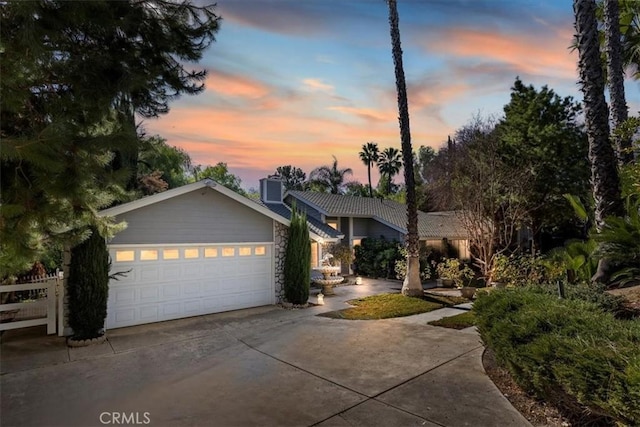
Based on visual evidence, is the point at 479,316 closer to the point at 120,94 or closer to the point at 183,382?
the point at 183,382

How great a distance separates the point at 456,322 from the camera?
8.82 metres

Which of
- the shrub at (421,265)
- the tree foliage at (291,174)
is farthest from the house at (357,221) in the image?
the tree foliage at (291,174)

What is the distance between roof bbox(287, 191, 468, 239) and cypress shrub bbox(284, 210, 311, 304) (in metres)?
7.66

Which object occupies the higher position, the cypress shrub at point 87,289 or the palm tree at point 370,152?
the palm tree at point 370,152

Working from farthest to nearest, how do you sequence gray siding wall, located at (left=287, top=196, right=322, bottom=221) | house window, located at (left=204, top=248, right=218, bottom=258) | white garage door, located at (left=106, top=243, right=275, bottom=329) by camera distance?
gray siding wall, located at (left=287, top=196, right=322, bottom=221) → house window, located at (left=204, top=248, right=218, bottom=258) → white garage door, located at (left=106, top=243, right=275, bottom=329)

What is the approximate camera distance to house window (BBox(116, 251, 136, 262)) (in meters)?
8.57

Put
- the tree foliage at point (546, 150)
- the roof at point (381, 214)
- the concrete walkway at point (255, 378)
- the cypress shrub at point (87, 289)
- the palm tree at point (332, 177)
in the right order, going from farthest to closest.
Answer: the palm tree at point (332, 177), the roof at point (381, 214), the tree foliage at point (546, 150), the cypress shrub at point (87, 289), the concrete walkway at point (255, 378)

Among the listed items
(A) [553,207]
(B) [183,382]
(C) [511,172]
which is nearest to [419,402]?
(B) [183,382]

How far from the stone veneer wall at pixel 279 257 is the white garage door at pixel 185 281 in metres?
0.19

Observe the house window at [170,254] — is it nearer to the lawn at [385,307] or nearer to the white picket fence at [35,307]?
the white picket fence at [35,307]

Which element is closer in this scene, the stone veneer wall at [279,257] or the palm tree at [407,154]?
the stone veneer wall at [279,257]

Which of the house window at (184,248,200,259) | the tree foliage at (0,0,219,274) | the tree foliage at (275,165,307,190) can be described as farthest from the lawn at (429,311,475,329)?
the tree foliage at (275,165,307,190)

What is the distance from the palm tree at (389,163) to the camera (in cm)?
3994

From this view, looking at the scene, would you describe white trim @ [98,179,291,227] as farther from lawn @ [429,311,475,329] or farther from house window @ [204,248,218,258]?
lawn @ [429,311,475,329]
